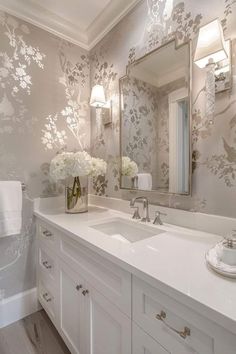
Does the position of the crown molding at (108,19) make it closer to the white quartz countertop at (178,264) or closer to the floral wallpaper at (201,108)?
the floral wallpaper at (201,108)

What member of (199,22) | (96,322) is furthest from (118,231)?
(199,22)

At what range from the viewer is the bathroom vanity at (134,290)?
49 cm

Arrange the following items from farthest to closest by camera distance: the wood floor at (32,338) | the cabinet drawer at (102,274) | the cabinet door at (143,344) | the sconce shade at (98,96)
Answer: the sconce shade at (98,96) < the wood floor at (32,338) < the cabinet drawer at (102,274) < the cabinet door at (143,344)

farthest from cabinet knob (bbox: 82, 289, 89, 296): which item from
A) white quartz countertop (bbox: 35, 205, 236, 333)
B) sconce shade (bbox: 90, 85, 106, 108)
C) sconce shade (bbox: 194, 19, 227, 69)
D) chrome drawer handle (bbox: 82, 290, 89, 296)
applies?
sconce shade (bbox: 90, 85, 106, 108)

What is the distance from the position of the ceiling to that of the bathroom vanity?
148 centimetres

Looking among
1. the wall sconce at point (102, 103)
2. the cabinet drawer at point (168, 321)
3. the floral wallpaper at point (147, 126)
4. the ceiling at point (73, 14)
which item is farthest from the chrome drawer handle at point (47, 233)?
the ceiling at point (73, 14)

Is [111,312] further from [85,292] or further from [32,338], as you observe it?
[32,338]

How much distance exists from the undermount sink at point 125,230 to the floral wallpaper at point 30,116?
628 mm

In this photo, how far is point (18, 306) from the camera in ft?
4.81

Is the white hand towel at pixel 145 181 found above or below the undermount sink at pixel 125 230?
above

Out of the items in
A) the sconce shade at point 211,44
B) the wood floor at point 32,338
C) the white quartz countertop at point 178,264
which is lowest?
the wood floor at point 32,338

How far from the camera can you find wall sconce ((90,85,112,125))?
1567 mm

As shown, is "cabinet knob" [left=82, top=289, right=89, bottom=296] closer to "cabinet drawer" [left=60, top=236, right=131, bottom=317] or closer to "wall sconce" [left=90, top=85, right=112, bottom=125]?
"cabinet drawer" [left=60, top=236, right=131, bottom=317]

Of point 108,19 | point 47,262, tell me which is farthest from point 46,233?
point 108,19
